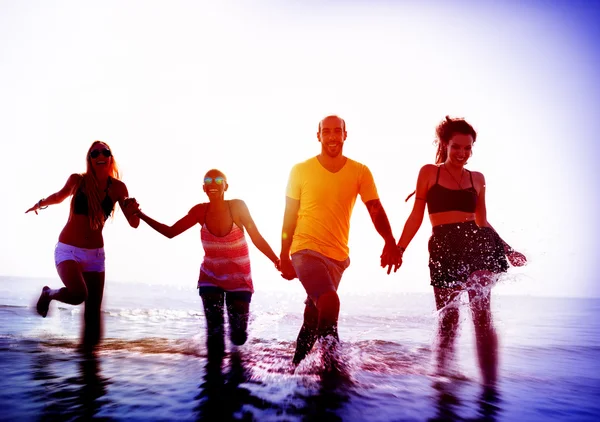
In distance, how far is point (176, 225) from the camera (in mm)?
6395

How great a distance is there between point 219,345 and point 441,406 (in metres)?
3.52

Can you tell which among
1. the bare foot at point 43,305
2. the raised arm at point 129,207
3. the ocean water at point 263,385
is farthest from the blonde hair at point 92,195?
the ocean water at point 263,385

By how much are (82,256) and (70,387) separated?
279cm

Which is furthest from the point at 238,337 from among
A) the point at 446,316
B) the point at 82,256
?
the point at 446,316

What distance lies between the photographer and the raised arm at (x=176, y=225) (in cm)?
638

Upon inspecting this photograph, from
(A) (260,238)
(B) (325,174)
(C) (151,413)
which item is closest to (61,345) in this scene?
(A) (260,238)

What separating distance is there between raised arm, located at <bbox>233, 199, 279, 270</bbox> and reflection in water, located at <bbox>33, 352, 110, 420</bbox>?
2469 mm

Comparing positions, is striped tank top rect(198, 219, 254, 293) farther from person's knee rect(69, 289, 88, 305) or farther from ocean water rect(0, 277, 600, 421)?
person's knee rect(69, 289, 88, 305)

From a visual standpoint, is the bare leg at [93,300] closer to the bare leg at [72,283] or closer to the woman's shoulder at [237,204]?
the bare leg at [72,283]

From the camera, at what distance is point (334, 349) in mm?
4598

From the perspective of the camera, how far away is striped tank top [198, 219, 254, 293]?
6230mm

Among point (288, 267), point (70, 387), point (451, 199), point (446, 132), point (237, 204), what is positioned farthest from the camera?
point (237, 204)

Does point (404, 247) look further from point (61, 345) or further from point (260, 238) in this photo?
point (61, 345)

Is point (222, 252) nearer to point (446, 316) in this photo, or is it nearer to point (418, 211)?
point (418, 211)
